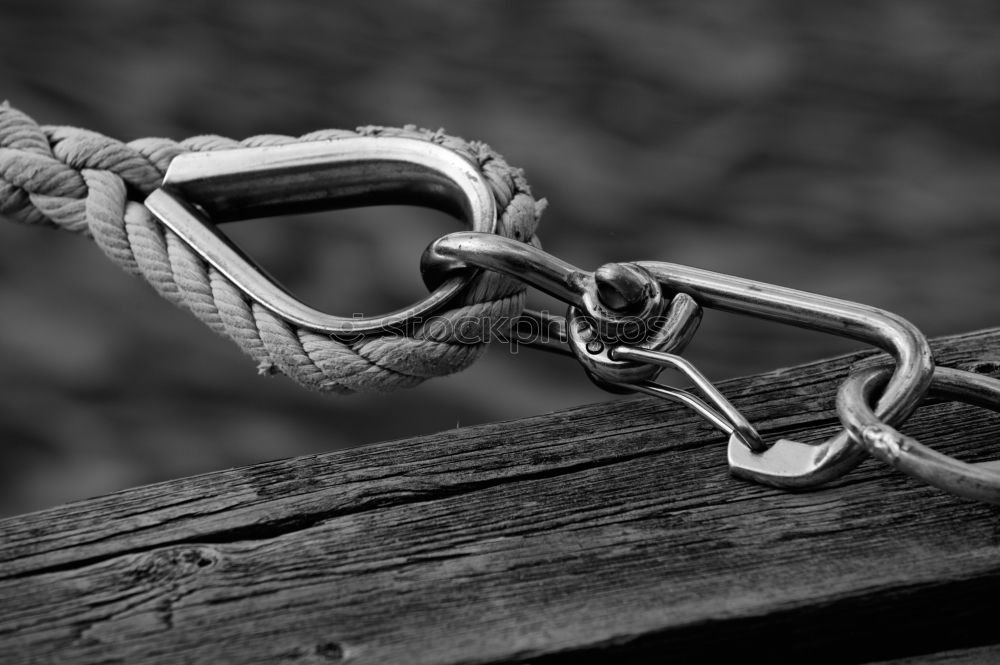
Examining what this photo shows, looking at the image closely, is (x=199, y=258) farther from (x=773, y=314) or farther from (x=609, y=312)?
(x=773, y=314)

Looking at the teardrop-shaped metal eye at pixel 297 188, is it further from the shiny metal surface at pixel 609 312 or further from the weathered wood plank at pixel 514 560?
the weathered wood plank at pixel 514 560

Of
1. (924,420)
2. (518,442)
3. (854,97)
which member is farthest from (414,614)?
(854,97)

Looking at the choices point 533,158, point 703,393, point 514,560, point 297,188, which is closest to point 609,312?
point 703,393

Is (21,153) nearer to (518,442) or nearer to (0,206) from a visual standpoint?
(0,206)

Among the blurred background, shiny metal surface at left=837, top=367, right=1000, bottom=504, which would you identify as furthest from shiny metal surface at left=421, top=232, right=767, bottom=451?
the blurred background

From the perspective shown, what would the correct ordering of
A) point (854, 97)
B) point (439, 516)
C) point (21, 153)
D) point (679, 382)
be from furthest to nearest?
point (854, 97) < point (679, 382) < point (21, 153) < point (439, 516)

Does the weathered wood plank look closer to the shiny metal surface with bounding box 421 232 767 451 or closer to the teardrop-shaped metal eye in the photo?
the shiny metal surface with bounding box 421 232 767 451
